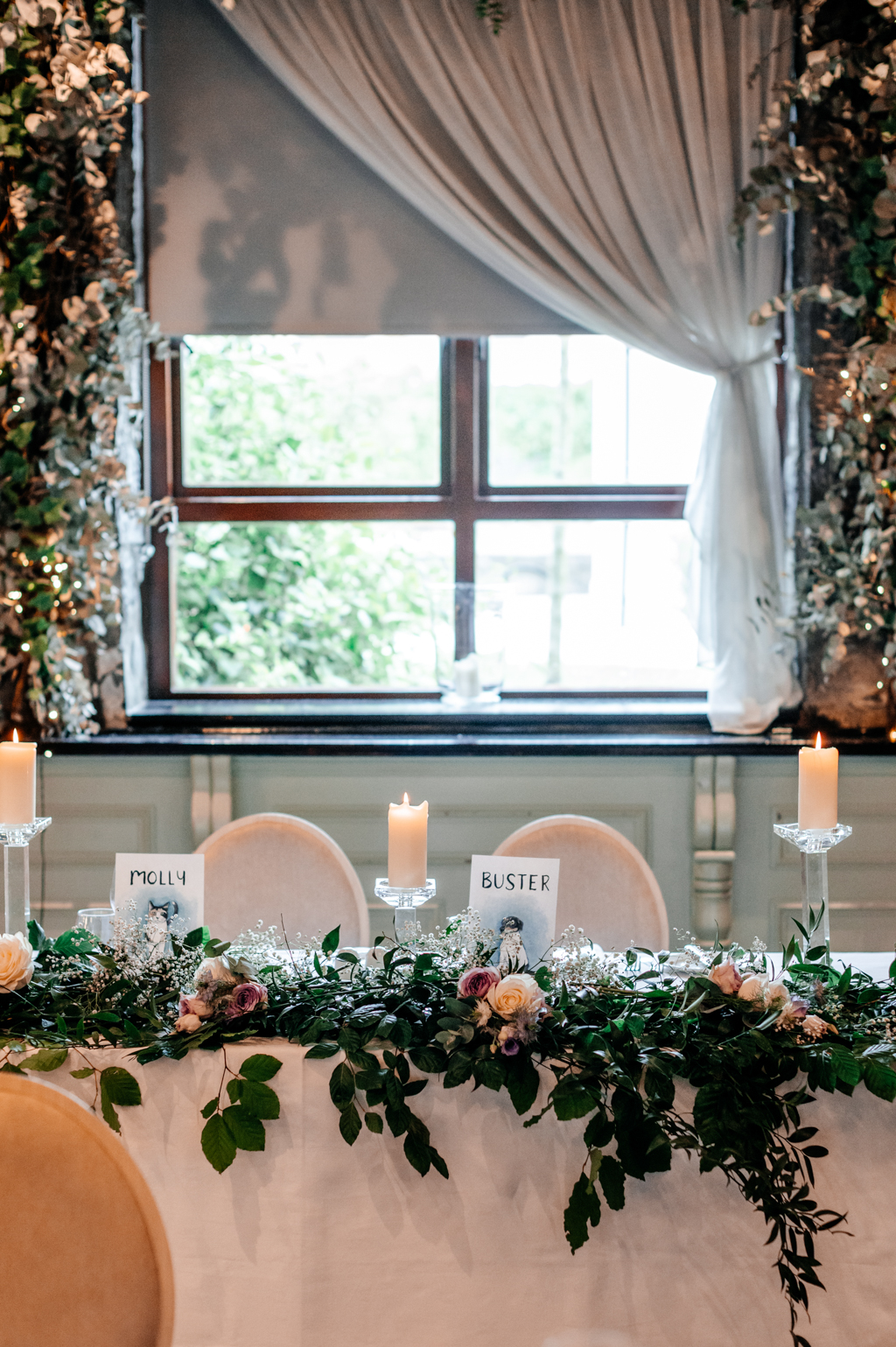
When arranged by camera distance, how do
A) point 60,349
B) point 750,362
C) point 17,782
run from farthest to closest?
point 750,362 → point 60,349 → point 17,782

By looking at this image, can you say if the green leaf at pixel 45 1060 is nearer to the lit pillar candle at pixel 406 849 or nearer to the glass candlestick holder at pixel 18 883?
the glass candlestick holder at pixel 18 883

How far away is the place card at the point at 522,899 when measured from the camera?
142 centimetres

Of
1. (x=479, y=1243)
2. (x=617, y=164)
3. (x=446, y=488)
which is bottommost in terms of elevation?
(x=479, y=1243)

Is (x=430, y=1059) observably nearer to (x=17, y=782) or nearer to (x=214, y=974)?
(x=214, y=974)

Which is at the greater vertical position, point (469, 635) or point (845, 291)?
point (845, 291)

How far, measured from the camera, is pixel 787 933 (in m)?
2.79

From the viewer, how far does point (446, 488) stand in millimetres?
3062

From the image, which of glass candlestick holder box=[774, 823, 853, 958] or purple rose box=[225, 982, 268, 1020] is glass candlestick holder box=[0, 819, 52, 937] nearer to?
purple rose box=[225, 982, 268, 1020]

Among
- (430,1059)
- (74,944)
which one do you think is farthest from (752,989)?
(74,944)

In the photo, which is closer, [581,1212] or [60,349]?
[581,1212]

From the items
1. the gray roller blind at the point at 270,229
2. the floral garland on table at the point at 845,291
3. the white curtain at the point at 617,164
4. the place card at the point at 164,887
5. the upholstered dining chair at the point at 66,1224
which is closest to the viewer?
the upholstered dining chair at the point at 66,1224

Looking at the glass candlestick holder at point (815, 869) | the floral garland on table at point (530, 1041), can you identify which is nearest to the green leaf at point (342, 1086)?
the floral garland on table at point (530, 1041)

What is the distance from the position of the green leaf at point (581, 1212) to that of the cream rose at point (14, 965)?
0.67 meters

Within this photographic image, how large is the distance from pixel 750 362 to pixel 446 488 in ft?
2.79
